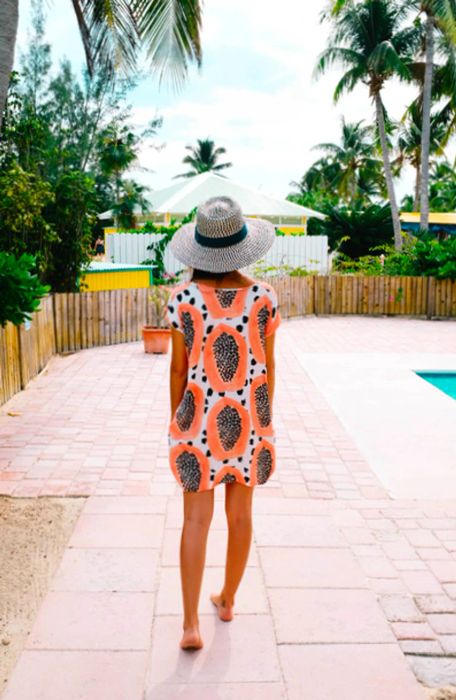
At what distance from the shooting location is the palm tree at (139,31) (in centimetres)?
645

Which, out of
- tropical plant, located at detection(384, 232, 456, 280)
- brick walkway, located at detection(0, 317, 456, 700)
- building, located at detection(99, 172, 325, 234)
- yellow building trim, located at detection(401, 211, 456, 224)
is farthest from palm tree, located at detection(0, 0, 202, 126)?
yellow building trim, located at detection(401, 211, 456, 224)

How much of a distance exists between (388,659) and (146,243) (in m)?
16.5

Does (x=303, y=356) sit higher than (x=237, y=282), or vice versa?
(x=237, y=282)

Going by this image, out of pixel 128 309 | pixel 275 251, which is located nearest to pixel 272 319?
pixel 128 309

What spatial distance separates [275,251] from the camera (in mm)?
20422

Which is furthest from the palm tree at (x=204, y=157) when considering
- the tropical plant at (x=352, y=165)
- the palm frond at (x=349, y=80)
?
the palm frond at (x=349, y=80)

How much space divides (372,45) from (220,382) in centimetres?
2203

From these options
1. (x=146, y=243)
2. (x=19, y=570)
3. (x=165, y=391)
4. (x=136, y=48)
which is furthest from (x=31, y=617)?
(x=146, y=243)

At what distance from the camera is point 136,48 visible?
279 inches

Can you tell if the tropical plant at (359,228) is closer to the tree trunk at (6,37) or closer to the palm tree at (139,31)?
the palm tree at (139,31)

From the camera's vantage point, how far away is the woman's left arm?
257cm

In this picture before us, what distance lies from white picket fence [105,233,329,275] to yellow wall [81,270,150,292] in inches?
185

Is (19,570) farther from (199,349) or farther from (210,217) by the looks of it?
(210,217)

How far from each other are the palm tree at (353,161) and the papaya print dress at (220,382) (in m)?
38.2
